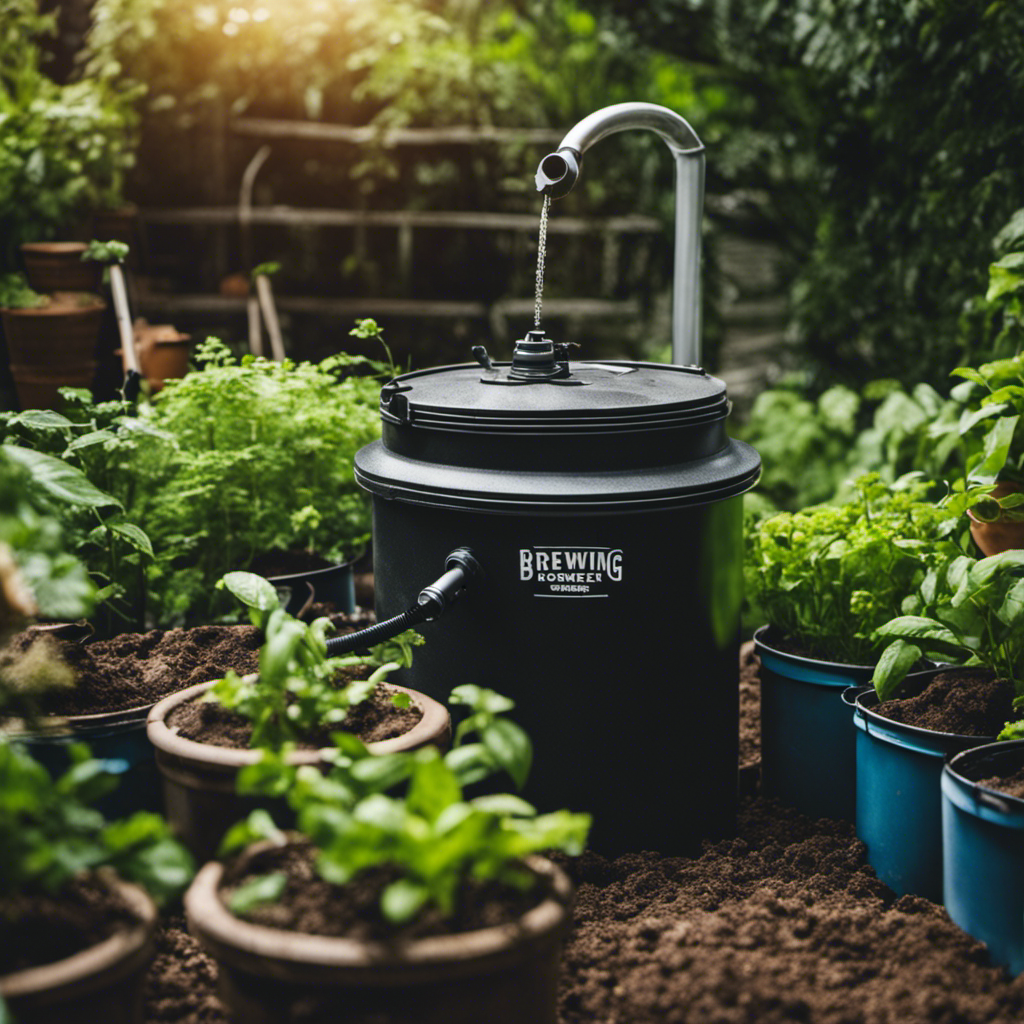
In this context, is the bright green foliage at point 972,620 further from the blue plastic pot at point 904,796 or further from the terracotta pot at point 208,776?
the terracotta pot at point 208,776

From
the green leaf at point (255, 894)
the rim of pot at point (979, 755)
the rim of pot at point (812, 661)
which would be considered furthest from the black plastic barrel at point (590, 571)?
the green leaf at point (255, 894)

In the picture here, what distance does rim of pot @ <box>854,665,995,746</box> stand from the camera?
7.44 feet

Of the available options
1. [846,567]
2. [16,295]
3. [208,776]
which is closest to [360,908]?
[208,776]

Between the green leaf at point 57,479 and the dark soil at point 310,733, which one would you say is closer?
the green leaf at point 57,479

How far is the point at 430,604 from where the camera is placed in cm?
229

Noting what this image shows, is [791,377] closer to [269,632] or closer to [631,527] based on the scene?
[631,527]

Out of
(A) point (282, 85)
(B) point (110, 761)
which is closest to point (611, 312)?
(A) point (282, 85)

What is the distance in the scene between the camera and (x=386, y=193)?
6.32 meters

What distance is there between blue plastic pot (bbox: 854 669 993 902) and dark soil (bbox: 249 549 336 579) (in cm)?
175

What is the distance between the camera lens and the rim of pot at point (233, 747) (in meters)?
1.96

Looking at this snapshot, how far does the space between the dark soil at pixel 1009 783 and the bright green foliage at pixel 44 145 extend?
3919 mm

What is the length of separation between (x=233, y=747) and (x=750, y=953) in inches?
37.8

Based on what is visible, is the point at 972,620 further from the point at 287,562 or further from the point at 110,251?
the point at 110,251

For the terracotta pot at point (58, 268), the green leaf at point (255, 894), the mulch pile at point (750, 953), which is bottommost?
the mulch pile at point (750, 953)
